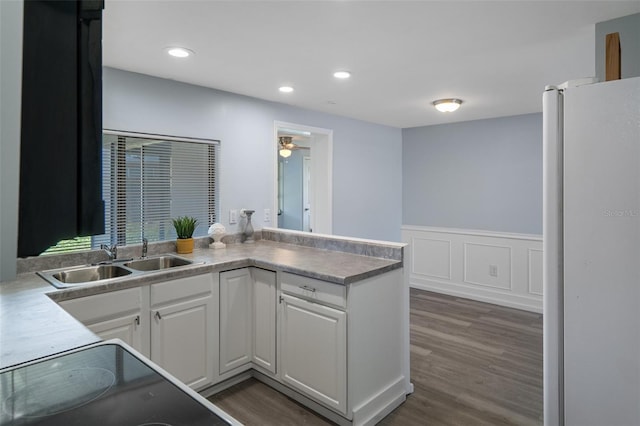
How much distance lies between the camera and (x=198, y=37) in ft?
6.91

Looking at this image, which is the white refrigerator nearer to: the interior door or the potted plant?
the potted plant

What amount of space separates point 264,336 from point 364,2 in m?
2.07

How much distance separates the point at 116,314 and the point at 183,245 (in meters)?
0.90

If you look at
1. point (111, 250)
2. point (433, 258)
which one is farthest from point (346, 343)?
point (433, 258)

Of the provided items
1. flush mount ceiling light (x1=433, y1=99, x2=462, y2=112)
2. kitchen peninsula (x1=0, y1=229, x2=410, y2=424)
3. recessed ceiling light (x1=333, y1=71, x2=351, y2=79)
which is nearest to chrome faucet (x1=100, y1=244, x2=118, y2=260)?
kitchen peninsula (x1=0, y1=229, x2=410, y2=424)

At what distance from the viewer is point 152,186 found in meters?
2.85

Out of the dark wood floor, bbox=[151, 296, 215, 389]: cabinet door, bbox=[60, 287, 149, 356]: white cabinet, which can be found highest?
bbox=[60, 287, 149, 356]: white cabinet

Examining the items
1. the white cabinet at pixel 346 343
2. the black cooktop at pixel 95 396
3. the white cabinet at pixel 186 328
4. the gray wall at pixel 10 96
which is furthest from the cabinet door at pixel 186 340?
the gray wall at pixel 10 96

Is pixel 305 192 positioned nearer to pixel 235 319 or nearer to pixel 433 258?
pixel 433 258

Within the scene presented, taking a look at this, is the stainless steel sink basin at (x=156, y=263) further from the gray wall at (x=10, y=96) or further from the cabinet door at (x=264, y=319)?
the gray wall at (x=10, y=96)

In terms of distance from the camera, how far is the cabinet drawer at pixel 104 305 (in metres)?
1.85

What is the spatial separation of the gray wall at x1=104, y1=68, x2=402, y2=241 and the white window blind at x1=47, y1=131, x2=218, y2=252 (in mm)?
100

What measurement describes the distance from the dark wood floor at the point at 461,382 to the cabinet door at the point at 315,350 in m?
0.18

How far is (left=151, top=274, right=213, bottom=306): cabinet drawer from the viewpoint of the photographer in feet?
7.13
